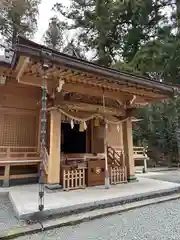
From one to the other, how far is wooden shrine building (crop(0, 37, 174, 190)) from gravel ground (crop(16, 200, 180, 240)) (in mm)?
1846

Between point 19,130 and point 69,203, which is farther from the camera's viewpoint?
point 19,130

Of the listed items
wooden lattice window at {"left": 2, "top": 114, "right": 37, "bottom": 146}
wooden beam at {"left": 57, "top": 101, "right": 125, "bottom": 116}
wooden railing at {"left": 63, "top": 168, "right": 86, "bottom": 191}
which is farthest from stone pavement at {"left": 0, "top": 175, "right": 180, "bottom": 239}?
wooden beam at {"left": 57, "top": 101, "right": 125, "bottom": 116}

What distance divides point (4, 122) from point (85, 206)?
4.21 m

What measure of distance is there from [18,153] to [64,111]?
2.16m

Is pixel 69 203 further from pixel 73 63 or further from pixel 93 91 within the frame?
pixel 93 91

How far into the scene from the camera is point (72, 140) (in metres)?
8.98

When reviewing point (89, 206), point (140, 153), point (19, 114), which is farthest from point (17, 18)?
point (89, 206)

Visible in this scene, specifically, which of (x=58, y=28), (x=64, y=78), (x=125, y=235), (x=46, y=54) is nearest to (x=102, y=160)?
(x=64, y=78)

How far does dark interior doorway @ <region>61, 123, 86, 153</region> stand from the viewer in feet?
28.7

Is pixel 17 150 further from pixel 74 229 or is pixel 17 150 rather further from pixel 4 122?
pixel 74 229

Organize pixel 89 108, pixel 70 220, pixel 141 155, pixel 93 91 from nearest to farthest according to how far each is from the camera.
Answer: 1. pixel 70 220
2. pixel 89 108
3. pixel 93 91
4. pixel 141 155

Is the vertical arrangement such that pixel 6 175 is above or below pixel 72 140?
below

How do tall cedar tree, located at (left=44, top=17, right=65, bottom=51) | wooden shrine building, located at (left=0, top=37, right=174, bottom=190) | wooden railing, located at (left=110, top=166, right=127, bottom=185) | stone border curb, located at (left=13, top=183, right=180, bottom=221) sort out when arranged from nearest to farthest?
stone border curb, located at (left=13, top=183, right=180, bottom=221), wooden shrine building, located at (left=0, top=37, right=174, bottom=190), wooden railing, located at (left=110, top=166, right=127, bottom=185), tall cedar tree, located at (left=44, top=17, right=65, bottom=51)

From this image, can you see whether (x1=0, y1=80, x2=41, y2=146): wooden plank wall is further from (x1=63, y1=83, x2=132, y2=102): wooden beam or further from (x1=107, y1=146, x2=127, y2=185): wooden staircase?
(x1=107, y1=146, x2=127, y2=185): wooden staircase
